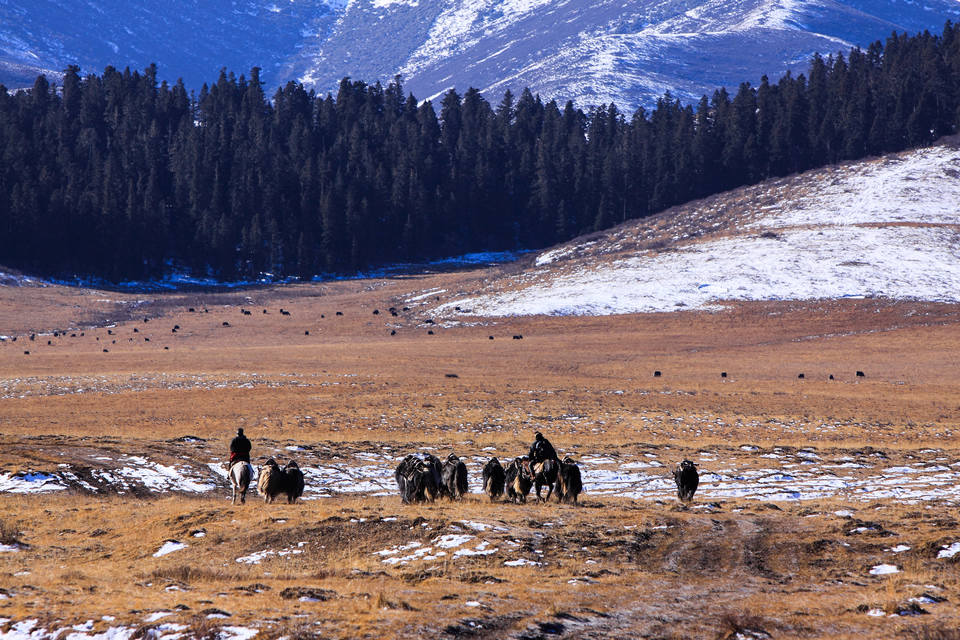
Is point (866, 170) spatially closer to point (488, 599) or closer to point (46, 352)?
point (46, 352)

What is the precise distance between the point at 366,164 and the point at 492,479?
11031cm

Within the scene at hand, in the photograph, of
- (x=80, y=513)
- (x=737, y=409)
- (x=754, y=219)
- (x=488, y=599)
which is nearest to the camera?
(x=488, y=599)

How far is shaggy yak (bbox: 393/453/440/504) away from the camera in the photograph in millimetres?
19422

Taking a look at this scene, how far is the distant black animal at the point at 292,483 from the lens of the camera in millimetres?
19672

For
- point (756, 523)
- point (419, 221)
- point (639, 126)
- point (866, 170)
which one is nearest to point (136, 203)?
point (419, 221)

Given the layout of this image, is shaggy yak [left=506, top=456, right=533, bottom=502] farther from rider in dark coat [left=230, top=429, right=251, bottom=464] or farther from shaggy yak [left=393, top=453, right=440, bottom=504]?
rider in dark coat [left=230, top=429, right=251, bottom=464]

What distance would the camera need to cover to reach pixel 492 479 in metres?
20.4

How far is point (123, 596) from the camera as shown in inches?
470

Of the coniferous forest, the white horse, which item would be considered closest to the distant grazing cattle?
the white horse

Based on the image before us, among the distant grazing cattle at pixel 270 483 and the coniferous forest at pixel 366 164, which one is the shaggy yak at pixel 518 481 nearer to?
the distant grazing cattle at pixel 270 483

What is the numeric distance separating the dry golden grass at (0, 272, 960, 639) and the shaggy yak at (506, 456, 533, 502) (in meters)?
1.60

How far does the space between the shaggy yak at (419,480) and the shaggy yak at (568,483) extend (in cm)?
260

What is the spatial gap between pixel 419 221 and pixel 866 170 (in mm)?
55513

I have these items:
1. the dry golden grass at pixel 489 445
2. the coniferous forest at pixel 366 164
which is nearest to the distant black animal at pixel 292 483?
the dry golden grass at pixel 489 445
